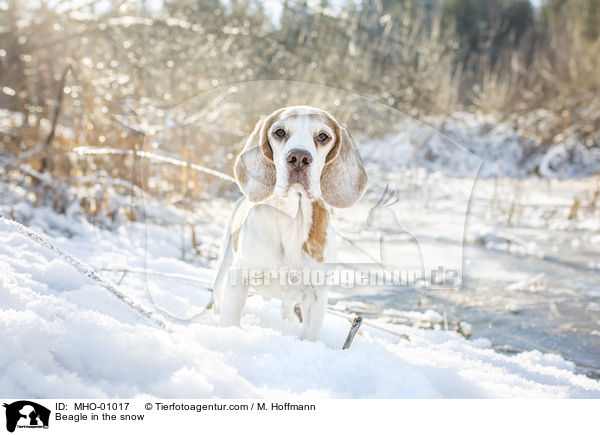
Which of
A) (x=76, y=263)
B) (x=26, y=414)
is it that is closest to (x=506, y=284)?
(x=76, y=263)

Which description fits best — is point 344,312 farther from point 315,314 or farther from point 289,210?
point 289,210

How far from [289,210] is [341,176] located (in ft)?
0.60

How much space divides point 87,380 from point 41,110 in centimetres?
333

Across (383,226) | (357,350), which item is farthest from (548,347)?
(357,350)

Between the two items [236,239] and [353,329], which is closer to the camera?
[353,329]

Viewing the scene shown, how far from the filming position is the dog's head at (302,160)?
1374 millimetres

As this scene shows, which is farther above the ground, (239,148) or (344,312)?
(239,148)

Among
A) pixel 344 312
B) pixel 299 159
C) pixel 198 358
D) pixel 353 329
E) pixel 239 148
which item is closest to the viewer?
pixel 198 358

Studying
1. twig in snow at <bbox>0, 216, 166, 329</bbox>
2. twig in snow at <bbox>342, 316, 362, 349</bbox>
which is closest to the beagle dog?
twig in snow at <bbox>342, 316, 362, 349</bbox>

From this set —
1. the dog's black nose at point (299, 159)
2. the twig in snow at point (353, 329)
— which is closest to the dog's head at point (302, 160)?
the dog's black nose at point (299, 159)

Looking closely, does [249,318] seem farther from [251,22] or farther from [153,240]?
[251,22]

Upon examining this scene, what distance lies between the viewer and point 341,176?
149 centimetres

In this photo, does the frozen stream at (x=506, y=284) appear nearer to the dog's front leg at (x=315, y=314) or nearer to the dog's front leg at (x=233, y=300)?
the dog's front leg at (x=315, y=314)

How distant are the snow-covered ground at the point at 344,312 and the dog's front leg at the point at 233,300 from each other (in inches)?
3.3
